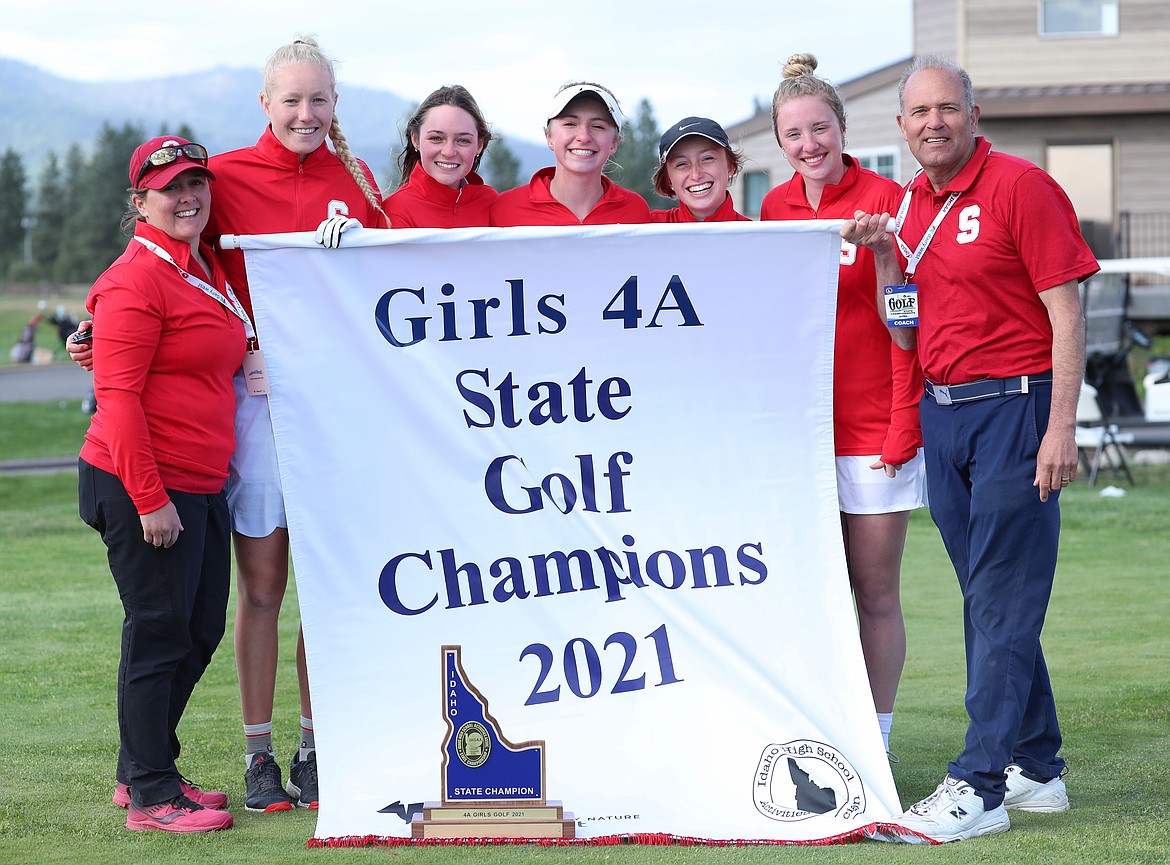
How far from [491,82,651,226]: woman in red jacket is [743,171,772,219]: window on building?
73.7ft

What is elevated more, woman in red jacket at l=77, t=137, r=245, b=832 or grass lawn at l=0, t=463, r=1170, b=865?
woman in red jacket at l=77, t=137, r=245, b=832

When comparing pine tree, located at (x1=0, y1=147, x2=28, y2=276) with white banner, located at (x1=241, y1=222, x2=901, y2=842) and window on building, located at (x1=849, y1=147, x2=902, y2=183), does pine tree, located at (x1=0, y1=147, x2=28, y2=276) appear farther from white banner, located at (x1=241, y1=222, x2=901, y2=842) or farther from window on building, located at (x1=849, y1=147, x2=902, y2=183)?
white banner, located at (x1=241, y1=222, x2=901, y2=842)

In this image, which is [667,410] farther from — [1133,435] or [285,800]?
[1133,435]

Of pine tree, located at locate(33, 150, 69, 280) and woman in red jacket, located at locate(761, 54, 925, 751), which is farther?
pine tree, located at locate(33, 150, 69, 280)

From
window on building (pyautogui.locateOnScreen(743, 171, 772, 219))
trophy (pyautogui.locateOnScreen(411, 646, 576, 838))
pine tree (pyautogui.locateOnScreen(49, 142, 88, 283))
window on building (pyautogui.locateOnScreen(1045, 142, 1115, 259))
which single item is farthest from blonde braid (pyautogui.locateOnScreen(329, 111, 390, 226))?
pine tree (pyautogui.locateOnScreen(49, 142, 88, 283))

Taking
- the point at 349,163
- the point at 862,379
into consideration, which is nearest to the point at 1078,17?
the point at 862,379

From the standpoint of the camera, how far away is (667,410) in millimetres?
3977

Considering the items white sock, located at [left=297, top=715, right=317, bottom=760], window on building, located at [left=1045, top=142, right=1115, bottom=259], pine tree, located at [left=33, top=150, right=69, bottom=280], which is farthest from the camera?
pine tree, located at [left=33, top=150, right=69, bottom=280]

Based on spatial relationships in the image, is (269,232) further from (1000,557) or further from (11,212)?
(11,212)

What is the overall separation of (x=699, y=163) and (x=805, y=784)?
76.2 inches

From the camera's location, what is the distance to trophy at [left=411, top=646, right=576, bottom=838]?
375 cm

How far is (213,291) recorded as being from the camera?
3982 millimetres

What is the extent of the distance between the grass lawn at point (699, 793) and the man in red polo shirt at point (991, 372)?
286 mm

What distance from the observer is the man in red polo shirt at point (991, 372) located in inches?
147
